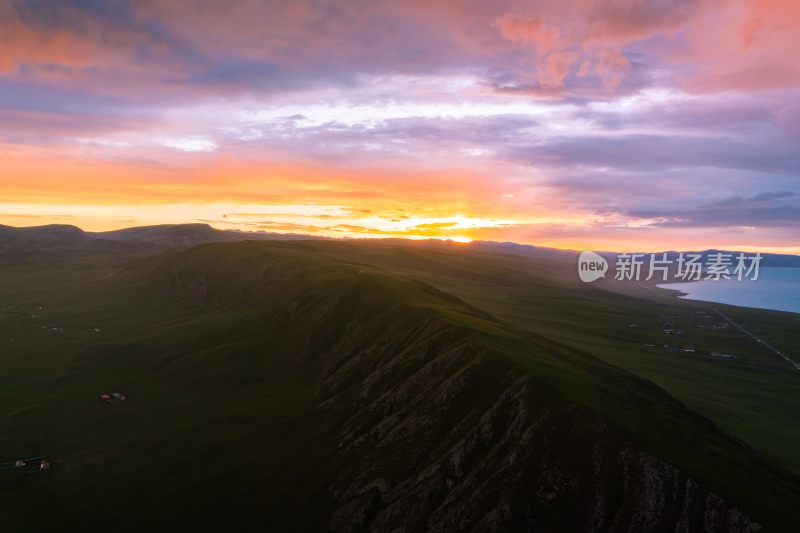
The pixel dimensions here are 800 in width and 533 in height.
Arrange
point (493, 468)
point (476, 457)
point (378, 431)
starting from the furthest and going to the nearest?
1. point (378, 431)
2. point (476, 457)
3. point (493, 468)

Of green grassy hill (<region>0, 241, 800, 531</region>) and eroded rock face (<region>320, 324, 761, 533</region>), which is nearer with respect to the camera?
eroded rock face (<region>320, 324, 761, 533</region>)

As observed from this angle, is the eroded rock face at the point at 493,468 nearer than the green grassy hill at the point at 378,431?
Yes

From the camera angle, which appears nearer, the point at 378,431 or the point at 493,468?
the point at 493,468

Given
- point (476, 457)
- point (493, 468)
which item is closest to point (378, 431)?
point (476, 457)

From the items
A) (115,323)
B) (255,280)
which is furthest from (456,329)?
(115,323)

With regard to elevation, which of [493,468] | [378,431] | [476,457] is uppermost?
[493,468]

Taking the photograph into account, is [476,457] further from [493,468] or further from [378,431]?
[378,431]
